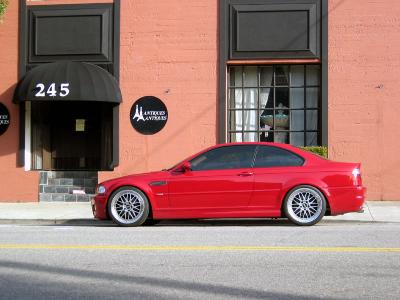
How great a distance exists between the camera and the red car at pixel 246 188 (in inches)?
402

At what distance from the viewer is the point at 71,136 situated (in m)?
16.7

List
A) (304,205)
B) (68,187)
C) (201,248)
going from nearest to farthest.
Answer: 1. (201,248)
2. (304,205)
3. (68,187)

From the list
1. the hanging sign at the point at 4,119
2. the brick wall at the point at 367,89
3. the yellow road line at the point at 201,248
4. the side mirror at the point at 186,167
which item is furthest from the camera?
the hanging sign at the point at 4,119

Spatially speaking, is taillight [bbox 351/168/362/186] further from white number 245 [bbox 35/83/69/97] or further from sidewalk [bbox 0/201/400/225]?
white number 245 [bbox 35/83/69/97]

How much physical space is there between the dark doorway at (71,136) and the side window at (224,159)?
20.5ft

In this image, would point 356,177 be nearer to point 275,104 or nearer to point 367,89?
point 367,89

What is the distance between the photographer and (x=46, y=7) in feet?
51.5

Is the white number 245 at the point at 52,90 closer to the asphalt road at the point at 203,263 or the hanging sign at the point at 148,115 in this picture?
the hanging sign at the point at 148,115

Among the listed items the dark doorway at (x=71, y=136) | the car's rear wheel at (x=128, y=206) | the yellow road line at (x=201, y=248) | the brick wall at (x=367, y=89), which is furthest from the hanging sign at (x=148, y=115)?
the yellow road line at (x=201, y=248)

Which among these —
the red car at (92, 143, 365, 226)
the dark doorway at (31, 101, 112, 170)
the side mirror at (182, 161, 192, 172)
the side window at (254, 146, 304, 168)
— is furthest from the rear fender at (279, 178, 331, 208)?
the dark doorway at (31, 101, 112, 170)

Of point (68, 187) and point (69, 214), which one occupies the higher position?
point (68, 187)

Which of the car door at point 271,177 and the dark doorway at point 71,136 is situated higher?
the dark doorway at point 71,136

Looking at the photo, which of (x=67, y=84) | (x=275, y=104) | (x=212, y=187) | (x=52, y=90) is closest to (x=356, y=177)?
(x=212, y=187)

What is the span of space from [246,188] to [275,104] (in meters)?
5.57
